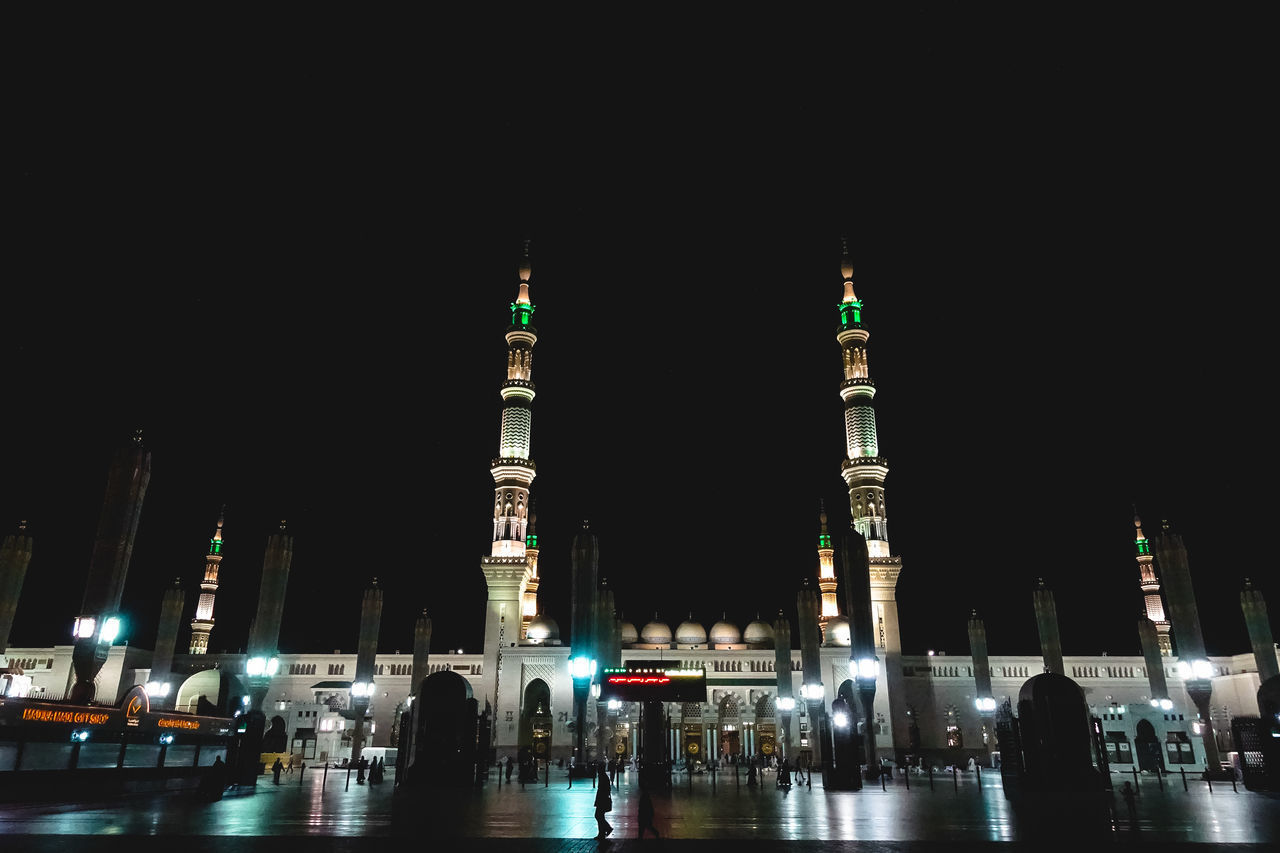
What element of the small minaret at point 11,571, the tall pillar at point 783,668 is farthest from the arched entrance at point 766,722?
the small minaret at point 11,571

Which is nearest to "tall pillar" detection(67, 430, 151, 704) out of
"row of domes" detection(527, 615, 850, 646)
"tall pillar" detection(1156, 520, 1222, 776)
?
"row of domes" detection(527, 615, 850, 646)

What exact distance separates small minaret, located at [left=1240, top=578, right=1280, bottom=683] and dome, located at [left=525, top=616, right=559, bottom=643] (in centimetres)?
4443

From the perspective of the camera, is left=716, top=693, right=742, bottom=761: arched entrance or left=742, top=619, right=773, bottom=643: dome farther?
left=742, top=619, right=773, bottom=643: dome

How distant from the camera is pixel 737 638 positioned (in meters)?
69.6

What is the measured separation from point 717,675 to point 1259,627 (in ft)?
112

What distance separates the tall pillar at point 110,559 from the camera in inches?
1544

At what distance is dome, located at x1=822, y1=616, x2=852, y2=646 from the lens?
6297 cm

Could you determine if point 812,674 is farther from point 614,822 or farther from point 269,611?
point 614,822

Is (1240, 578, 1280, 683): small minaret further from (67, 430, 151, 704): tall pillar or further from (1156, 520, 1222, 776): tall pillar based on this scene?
(67, 430, 151, 704): tall pillar

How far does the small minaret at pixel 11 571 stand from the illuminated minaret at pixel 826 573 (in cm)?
5329

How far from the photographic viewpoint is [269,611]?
44906 mm

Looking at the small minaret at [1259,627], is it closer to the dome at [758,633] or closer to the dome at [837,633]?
the dome at [837,633]

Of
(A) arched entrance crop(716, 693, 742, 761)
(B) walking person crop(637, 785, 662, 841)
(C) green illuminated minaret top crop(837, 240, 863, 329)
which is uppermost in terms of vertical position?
(C) green illuminated minaret top crop(837, 240, 863, 329)

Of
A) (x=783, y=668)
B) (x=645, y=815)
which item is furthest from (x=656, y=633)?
(x=645, y=815)
